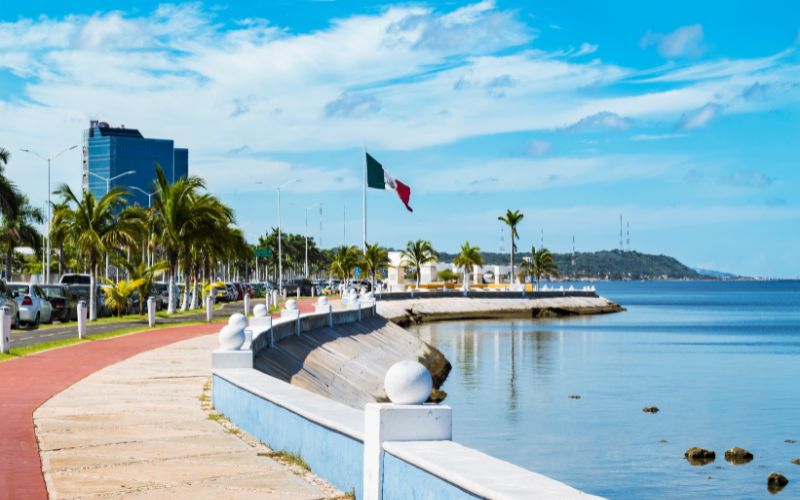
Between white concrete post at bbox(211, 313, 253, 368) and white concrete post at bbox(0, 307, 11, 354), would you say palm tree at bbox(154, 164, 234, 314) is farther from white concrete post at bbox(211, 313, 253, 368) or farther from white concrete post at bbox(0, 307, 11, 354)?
white concrete post at bbox(211, 313, 253, 368)

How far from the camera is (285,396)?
1231 cm

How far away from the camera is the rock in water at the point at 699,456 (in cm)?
2703

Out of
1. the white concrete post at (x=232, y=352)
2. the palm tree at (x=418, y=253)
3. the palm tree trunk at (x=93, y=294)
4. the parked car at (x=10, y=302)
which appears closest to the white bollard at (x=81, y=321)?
the parked car at (x=10, y=302)

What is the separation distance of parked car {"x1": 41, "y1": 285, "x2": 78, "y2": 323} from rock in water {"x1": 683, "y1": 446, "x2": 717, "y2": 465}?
28211 mm

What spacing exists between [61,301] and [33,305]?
5314 millimetres

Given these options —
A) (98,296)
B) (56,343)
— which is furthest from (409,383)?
(98,296)

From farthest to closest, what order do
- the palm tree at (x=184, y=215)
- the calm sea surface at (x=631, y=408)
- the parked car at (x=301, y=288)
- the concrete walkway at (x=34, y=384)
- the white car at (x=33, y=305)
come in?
the parked car at (x=301, y=288) → the palm tree at (x=184, y=215) → the white car at (x=33, y=305) → the calm sea surface at (x=631, y=408) → the concrete walkway at (x=34, y=384)

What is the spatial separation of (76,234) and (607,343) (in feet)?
121

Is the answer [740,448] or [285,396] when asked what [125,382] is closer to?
[285,396]

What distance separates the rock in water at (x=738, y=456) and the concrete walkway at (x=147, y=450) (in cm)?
1449

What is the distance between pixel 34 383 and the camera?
19547 millimetres

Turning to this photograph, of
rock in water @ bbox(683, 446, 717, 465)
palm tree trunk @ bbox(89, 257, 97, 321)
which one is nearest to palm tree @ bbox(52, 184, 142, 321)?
palm tree trunk @ bbox(89, 257, 97, 321)

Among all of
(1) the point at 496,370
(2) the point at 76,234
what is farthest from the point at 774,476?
(2) the point at 76,234

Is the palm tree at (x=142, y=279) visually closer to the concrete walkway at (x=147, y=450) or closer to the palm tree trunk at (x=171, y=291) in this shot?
the palm tree trunk at (x=171, y=291)
